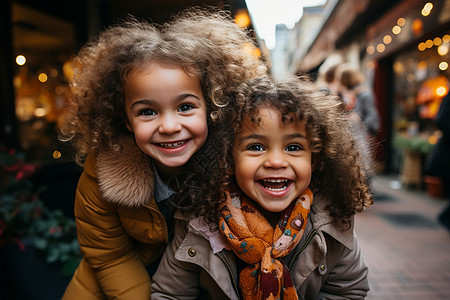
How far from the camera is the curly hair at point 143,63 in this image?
1.43 m

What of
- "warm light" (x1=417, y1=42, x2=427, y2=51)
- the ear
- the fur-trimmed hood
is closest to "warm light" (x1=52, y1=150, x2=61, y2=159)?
the fur-trimmed hood

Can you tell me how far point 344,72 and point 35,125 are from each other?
392 centimetres

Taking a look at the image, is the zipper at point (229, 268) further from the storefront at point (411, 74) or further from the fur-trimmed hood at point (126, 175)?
the storefront at point (411, 74)

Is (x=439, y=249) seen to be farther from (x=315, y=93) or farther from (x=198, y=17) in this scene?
(x=198, y=17)

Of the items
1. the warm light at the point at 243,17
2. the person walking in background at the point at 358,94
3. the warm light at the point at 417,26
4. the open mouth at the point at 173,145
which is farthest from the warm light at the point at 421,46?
the open mouth at the point at 173,145

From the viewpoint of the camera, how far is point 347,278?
1.53m

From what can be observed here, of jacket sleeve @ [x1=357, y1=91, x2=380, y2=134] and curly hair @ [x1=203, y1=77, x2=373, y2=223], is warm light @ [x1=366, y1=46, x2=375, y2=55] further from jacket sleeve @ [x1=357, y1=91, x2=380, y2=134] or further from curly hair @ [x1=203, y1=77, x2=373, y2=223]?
curly hair @ [x1=203, y1=77, x2=373, y2=223]

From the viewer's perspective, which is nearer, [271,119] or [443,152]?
[271,119]

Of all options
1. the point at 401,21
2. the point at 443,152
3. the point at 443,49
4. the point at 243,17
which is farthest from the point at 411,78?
the point at 243,17

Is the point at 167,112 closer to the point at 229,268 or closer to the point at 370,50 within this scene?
the point at 229,268

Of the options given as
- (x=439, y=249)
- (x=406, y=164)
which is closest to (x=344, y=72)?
(x=439, y=249)

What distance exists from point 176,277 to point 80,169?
0.91 m

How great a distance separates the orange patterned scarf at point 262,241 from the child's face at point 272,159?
0.07 meters

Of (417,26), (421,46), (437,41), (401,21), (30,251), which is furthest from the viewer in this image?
(401,21)
